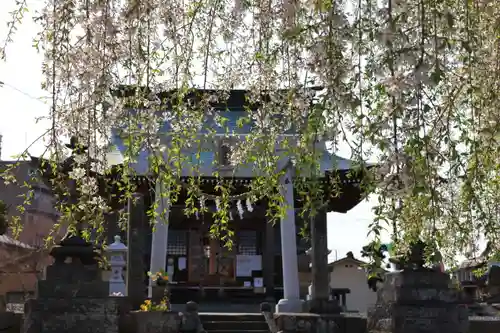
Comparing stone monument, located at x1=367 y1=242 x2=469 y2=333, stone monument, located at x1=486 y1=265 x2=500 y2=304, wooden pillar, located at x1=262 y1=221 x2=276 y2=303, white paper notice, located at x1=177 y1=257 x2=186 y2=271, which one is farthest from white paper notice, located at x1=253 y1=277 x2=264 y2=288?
stone monument, located at x1=367 y1=242 x2=469 y2=333


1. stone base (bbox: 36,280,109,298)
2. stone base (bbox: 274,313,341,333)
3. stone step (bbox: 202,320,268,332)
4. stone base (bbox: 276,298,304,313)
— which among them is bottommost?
stone step (bbox: 202,320,268,332)

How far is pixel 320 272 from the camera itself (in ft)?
36.1

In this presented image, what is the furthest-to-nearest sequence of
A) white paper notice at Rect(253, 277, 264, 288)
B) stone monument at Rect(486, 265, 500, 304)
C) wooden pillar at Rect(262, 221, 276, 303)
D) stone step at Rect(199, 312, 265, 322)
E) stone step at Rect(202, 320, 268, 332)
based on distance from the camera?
white paper notice at Rect(253, 277, 264, 288) < wooden pillar at Rect(262, 221, 276, 303) < stone step at Rect(199, 312, 265, 322) < stone step at Rect(202, 320, 268, 332) < stone monument at Rect(486, 265, 500, 304)

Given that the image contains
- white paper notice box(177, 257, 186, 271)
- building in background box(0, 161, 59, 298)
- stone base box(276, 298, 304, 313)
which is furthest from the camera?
white paper notice box(177, 257, 186, 271)

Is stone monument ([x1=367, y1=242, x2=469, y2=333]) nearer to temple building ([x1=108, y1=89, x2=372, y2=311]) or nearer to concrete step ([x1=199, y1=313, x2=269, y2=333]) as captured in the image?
concrete step ([x1=199, y1=313, x2=269, y2=333])

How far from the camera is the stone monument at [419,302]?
18.3 ft

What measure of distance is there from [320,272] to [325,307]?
1094 millimetres

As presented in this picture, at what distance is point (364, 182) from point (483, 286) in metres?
9.86

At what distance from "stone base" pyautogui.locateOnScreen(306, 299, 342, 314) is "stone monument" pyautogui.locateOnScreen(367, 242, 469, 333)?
4.17m

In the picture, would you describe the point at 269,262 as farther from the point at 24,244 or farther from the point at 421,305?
the point at 421,305

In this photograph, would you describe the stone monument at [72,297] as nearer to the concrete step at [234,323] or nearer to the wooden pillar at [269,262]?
the concrete step at [234,323]

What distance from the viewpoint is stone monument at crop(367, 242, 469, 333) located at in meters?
5.59

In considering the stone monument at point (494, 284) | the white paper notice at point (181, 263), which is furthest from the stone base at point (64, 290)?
the white paper notice at point (181, 263)

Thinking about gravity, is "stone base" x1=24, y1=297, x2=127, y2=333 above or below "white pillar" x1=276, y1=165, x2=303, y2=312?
below
